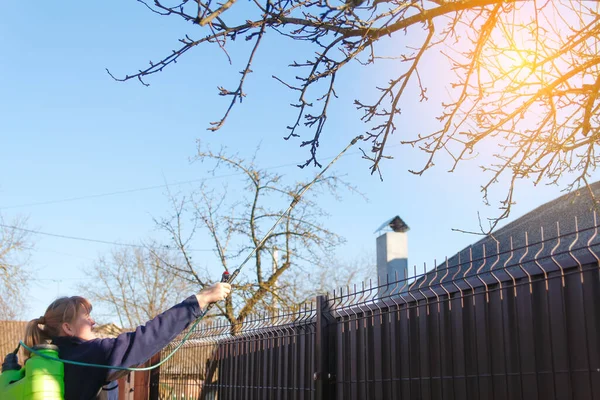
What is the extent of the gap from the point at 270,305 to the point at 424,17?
12625 millimetres

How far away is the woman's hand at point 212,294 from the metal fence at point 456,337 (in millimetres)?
1423

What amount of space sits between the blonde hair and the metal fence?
7.25ft

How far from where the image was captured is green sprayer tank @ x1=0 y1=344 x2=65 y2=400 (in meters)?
3.37

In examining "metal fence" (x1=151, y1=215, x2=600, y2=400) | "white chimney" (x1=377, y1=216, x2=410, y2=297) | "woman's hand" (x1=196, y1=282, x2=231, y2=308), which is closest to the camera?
"metal fence" (x1=151, y1=215, x2=600, y2=400)

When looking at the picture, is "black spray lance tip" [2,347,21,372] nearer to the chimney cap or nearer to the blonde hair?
the blonde hair

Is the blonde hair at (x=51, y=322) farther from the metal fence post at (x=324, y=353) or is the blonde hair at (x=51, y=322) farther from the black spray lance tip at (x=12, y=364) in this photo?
the metal fence post at (x=324, y=353)

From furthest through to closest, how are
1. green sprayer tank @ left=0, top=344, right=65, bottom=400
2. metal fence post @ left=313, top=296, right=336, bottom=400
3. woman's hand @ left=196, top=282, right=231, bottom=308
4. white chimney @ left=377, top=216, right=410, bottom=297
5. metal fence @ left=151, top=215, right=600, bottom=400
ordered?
1. white chimney @ left=377, top=216, right=410, bottom=297
2. metal fence post @ left=313, top=296, right=336, bottom=400
3. woman's hand @ left=196, top=282, right=231, bottom=308
4. metal fence @ left=151, top=215, right=600, bottom=400
5. green sprayer tank @ left=0, top=344, right=65, bottom=400

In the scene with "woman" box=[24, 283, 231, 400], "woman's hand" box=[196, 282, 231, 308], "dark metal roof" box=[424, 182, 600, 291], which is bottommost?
"woman" box=[24, 283, 231, 400]

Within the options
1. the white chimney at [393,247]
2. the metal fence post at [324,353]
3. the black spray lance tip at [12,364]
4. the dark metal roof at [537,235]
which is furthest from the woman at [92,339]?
the white chimney at [393,247]

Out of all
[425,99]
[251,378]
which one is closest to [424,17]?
[425,99]

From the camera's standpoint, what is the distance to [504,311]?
4133mm

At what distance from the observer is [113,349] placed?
363 cm

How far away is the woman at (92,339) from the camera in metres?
3.57

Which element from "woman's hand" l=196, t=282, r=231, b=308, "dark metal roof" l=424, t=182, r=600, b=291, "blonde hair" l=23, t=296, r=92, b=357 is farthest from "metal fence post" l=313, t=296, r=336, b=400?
"blonde hair" l=23, t=296, r=92, b=357
